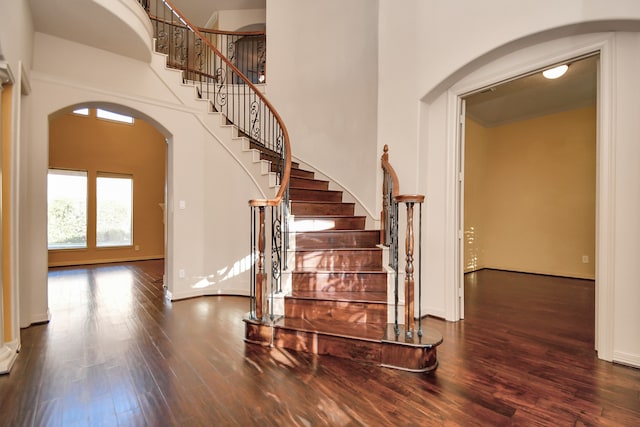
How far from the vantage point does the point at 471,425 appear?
169cm

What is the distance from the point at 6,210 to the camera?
2.50 meters

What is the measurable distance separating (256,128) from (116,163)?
13.7 feet

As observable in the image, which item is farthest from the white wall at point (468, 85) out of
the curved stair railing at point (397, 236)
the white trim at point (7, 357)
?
the white trim at point (7, 357)

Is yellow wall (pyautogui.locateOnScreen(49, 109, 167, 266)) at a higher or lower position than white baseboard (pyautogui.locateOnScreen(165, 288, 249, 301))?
higher

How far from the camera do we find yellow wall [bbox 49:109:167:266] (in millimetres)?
7105

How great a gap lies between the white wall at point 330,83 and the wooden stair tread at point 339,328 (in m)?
1.82

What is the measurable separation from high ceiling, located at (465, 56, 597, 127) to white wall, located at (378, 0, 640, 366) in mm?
964

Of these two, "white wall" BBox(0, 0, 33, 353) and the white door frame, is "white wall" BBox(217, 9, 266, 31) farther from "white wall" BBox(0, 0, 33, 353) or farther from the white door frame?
the white door frame

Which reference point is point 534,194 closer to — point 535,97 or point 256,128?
point 535,97

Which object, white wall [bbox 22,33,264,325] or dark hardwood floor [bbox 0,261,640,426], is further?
white wall [bbox 22,33,264,325]

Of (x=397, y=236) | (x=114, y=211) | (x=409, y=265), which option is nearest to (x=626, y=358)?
(x=409, y=265)

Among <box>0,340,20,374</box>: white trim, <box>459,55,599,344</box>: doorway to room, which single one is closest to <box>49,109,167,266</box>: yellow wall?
<box>0,340,20,374</box>: white trim

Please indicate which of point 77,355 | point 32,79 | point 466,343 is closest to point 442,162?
point 466,343

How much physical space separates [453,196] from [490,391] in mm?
1956
